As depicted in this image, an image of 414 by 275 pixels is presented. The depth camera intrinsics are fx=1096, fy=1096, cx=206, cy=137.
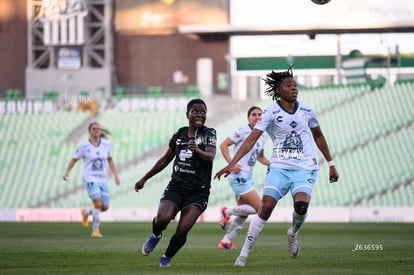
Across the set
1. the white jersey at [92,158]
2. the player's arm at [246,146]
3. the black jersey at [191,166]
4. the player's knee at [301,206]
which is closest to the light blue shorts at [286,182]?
the player's knee at [301,206]

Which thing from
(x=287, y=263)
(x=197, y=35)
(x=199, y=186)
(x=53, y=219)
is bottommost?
(x=53, y=219)

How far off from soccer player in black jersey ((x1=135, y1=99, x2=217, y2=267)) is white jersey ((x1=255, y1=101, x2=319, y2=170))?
2.50 ft

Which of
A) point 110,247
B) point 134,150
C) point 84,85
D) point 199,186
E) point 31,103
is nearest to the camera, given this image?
point 199,186

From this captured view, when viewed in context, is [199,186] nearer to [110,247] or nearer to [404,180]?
[110,247]

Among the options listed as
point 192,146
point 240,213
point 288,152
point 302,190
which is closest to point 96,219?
point 240,213

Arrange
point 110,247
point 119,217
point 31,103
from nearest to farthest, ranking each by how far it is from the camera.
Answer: point 110,247, point 119,217, point 31,103

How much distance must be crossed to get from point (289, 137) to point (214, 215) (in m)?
24.2

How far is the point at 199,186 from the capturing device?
46.3 feet

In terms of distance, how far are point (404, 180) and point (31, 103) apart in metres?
18.4

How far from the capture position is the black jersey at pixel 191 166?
1402 cm

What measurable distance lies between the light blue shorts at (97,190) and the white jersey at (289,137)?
1100cm

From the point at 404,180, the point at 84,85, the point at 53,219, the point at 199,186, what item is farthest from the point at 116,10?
the point at 199,186

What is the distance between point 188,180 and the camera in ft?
46.2

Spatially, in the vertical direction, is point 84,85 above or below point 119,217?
above
